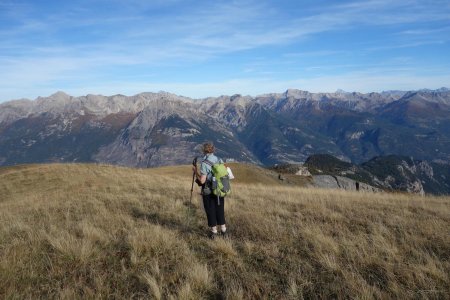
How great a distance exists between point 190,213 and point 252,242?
5.07 meters

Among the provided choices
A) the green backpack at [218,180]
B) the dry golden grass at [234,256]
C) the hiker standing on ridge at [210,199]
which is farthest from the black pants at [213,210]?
the dry golden grass at [234,256]

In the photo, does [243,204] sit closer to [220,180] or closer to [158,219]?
[158,219]

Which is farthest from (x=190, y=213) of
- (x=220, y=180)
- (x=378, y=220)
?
(x=378, y=220)

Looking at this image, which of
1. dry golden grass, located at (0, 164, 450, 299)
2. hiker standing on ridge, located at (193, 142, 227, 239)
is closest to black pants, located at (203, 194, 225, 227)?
hiker standing on ridge, located at (193, 142, 227, 239)

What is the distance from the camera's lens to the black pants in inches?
424

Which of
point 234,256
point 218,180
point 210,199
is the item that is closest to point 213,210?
point 210,199

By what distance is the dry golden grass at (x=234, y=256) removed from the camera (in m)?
7.13

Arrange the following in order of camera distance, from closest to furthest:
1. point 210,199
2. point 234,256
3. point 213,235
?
point 234,256 → point 213,235 → point 210,199

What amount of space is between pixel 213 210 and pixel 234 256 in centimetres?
212

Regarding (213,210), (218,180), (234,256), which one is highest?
(218,180)

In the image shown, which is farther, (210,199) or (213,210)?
(210,199)

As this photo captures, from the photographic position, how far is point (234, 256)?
895 centimetres

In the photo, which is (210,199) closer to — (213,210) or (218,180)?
(213,210)

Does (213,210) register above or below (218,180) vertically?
below
